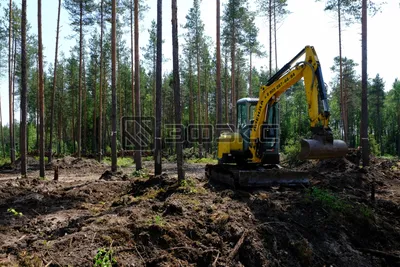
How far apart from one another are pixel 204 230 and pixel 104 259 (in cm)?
198

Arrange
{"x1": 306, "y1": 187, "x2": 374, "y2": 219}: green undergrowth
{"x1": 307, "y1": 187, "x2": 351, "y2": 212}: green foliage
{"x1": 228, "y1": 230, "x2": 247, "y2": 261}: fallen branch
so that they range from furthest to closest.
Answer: {"x1": 307, "y1": 187, "x2": 351, "y2": 212}: green foliage < {"x1": 306, "y1": 187, "x2": 374, "y2": 219}: green undergrowth < {"x1": 228, "y1": 230, "x2": 247, "y2": 261}: fallen branch

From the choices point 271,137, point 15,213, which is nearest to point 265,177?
point 271,137

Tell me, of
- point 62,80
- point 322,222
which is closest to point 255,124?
point 322,222

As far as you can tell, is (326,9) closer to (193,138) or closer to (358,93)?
(193,138)

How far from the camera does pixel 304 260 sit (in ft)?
17.7

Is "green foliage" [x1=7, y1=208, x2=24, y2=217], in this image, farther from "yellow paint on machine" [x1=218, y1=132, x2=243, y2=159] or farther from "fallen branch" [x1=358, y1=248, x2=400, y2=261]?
"fallen branch" [x1=358, y1=248, x2=400, y2=261]

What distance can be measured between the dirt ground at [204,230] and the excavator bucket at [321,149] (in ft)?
3.71

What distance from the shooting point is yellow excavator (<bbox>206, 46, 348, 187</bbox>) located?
728 cm

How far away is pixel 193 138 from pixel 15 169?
19.7 metres

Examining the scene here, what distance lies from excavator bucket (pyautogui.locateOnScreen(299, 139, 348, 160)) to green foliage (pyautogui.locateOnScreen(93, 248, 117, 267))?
14.6 feet

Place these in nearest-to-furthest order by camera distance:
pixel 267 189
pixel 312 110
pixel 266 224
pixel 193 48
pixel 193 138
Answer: pixel 266 224, pixel 312 110, pixel 267 189, pixel 193 48, pixel 193 138

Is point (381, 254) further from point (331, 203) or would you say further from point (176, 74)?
point (176, 74)

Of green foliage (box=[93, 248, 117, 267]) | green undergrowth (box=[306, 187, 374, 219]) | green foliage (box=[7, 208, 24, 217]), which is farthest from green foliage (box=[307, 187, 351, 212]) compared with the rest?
green foliage (box=[7, 208, 24, 217])

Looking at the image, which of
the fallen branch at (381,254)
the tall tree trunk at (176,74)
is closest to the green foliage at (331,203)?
the fallen branch at (381,254)
